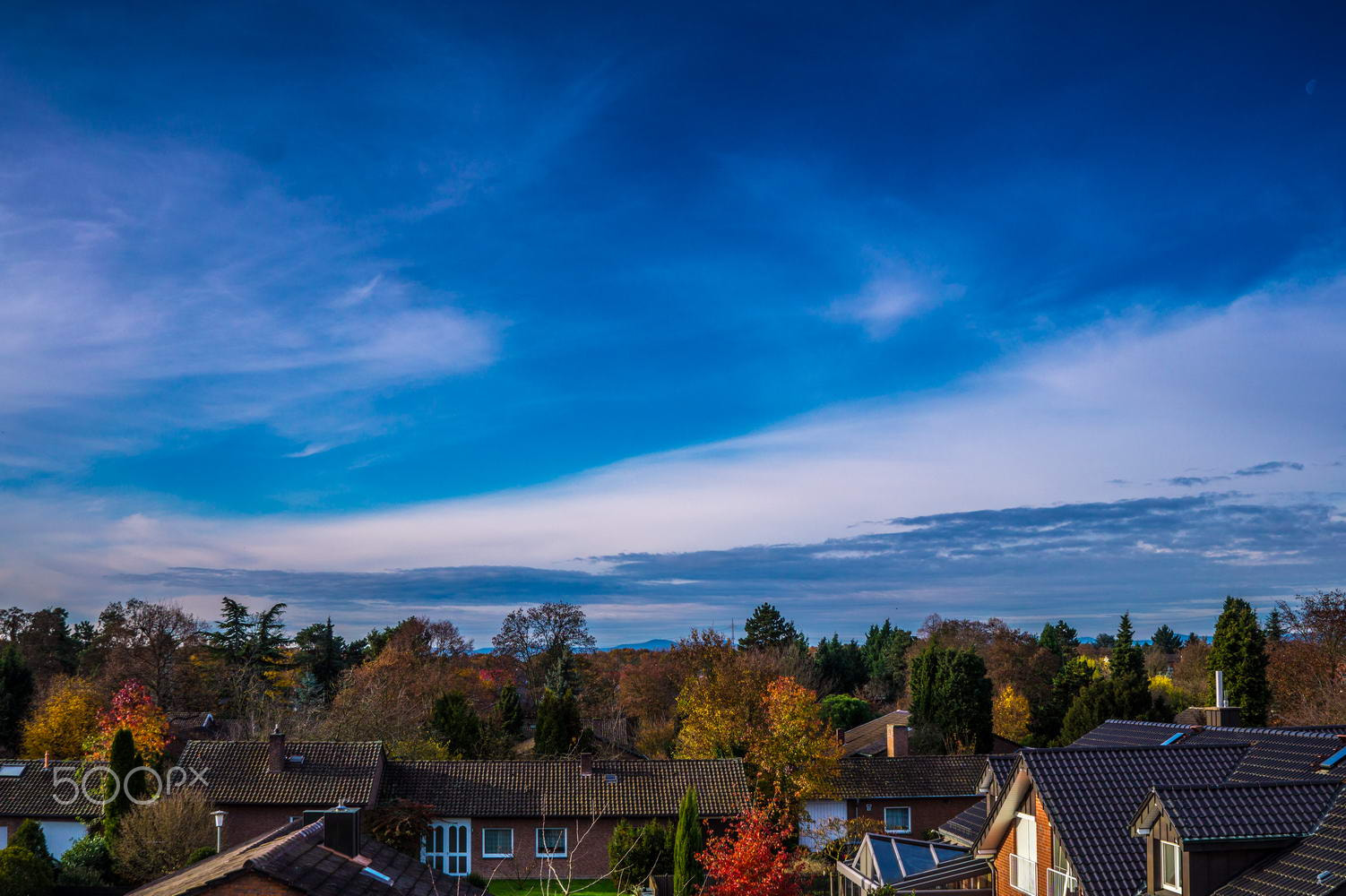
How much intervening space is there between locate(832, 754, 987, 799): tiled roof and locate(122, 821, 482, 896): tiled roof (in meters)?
25.2

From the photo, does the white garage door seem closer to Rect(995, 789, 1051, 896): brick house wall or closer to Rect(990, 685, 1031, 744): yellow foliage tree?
Rect(995, 789, 1051, 896): brick house wall

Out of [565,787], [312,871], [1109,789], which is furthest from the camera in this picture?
[565,787]

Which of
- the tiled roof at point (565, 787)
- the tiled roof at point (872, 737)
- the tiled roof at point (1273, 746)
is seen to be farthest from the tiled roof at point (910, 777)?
the tiled roof at point (1273, 746)

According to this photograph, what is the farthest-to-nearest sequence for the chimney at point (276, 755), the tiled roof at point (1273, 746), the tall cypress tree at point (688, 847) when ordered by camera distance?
the chimney at point (276, 755) → the tall cypress tree at point (688, 847) → the tiled roof at point (1273, 746)

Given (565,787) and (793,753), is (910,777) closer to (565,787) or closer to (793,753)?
(793,753)

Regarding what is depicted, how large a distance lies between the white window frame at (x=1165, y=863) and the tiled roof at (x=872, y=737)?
3289cm

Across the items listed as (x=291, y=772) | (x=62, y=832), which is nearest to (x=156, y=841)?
(x=291, y=772)

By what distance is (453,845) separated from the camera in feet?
122

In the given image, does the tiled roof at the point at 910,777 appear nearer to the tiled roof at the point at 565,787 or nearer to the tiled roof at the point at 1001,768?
the tiled roof at the point at 565,787

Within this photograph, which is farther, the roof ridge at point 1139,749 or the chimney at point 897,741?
the chimney at point 897,741

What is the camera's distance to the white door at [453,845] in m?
37.2

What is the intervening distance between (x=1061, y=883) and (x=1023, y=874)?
6.44ft

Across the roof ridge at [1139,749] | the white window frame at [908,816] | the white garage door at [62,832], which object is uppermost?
the roof ridge at [1139,749]

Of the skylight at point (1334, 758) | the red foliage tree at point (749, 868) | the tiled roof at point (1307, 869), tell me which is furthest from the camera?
the red foliage tree at point (749, 868)
